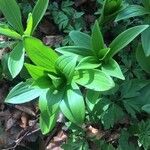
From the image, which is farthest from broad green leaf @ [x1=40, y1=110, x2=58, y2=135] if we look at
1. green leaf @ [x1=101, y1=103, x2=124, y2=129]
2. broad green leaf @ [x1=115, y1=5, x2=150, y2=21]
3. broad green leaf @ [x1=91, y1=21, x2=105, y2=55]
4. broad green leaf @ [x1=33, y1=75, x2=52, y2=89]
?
broad green leaf @ [x1=115, y1=5, x2=150, y2=21]

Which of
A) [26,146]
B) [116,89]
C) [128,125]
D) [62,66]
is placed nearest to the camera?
[62,66]

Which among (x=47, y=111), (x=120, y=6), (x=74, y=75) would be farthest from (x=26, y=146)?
(x=120, y=6)

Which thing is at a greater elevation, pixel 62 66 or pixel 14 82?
pixel 62 66

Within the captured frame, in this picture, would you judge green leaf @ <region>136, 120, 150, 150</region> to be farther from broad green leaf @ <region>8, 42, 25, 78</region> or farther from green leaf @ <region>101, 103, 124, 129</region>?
broad green leaf @ <region>8, 42, 25, 78</region>

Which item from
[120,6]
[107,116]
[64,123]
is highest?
[120,6]

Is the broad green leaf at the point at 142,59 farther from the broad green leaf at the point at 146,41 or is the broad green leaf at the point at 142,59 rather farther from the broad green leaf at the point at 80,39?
the broad green leaf at the point at 80,39

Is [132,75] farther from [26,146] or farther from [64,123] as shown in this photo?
[26,146]

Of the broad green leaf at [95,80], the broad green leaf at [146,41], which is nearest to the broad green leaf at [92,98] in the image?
the broad green leaf at [95,80]
